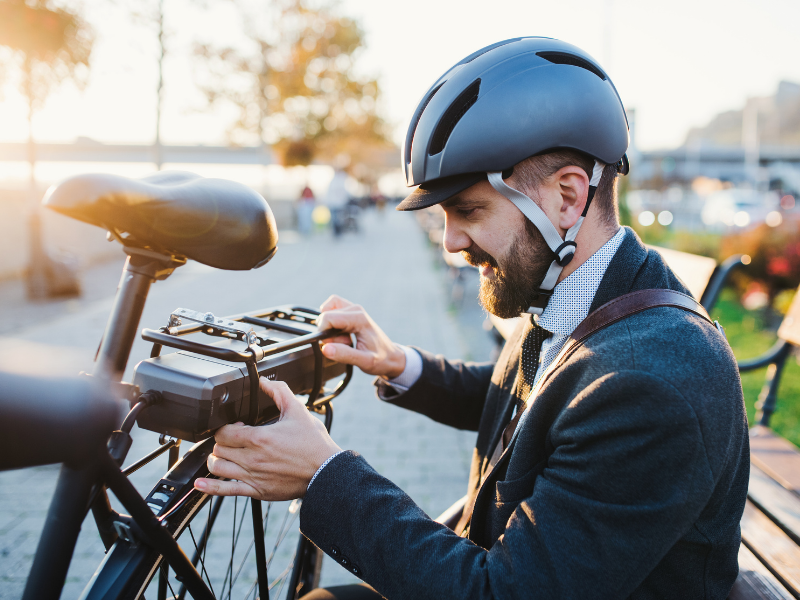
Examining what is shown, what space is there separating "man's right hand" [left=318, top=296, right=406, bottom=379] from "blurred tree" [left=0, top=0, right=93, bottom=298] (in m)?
8.48

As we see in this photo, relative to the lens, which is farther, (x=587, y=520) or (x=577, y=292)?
(x=577, y=292)

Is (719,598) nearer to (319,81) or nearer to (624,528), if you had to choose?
(624,528)

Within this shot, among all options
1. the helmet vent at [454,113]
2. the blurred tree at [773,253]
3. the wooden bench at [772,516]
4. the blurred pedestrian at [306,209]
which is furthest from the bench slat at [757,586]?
the blurred pedestrian at [306,209]

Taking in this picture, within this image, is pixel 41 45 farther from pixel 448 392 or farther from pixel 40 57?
pixel 448 392

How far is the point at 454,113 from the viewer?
166 cm

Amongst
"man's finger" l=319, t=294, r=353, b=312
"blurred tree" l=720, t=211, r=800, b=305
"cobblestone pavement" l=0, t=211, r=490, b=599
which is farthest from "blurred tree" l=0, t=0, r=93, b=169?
"blurred tree" l=720, t=211, r=800, b=305

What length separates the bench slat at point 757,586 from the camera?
156 centimetres

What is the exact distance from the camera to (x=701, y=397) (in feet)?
3.63

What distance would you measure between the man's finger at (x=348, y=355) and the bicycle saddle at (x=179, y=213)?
1.49 feet

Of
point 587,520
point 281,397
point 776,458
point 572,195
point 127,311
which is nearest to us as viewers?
point 587,520

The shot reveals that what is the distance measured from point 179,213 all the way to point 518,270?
0.86 meters

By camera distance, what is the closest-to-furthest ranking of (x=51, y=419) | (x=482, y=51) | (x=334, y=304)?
1. (x=51, y=419)
2. (x=482, y=51)
3. (x=334, y=304)

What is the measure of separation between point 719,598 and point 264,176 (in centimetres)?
2503

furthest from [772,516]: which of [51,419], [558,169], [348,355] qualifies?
[51,419]
